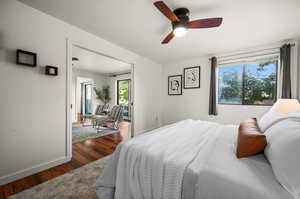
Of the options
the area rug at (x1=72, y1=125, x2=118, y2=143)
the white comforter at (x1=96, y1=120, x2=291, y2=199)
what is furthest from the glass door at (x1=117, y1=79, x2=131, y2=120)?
the white comforter at (x1=96, y1=120, x2=291, y2=199)

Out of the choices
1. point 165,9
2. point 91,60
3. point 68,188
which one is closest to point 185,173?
point 68,188

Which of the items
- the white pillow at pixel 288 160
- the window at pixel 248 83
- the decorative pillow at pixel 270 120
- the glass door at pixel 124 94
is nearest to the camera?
the white pillow at pixel 288 160

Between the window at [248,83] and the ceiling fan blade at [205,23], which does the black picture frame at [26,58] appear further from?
the window at [248,83]

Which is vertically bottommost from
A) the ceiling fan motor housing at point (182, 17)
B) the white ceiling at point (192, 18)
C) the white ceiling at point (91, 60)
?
the ceiling fan motor housing at point (182, 17)

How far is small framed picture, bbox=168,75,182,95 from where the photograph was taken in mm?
4121

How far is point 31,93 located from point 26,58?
19.7 inches

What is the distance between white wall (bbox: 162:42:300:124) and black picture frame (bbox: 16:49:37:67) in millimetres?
3546

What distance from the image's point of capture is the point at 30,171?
1759mm

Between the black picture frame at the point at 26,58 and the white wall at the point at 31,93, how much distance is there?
0.07m

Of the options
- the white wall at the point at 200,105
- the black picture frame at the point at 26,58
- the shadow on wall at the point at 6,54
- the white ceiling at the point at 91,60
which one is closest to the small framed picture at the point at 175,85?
the white wall at the point at 200,105

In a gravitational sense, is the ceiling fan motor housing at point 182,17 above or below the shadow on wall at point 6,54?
above

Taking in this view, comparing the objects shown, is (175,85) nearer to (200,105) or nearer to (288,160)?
(200,105)

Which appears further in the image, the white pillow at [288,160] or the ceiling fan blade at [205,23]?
the ceiling fan blade at [205,23]

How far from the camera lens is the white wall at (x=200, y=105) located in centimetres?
301
